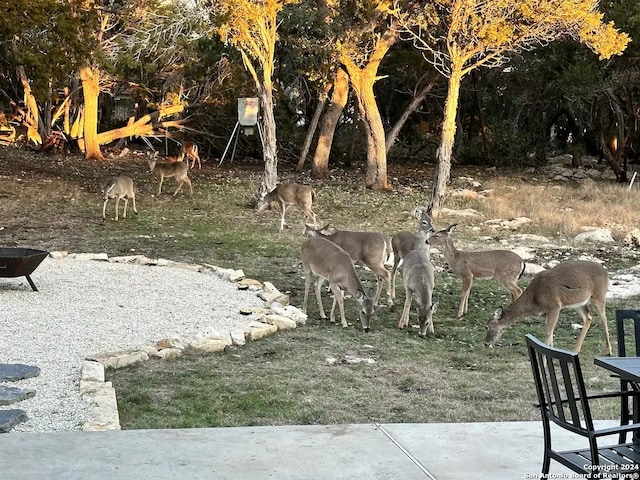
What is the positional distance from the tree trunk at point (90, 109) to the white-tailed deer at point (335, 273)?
1824 centimetres

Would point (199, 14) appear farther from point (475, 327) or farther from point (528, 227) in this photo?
point (475, 327)

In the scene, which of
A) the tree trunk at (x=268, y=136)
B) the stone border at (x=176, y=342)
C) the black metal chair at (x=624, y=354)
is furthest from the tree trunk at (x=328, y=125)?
the black metal chair at (x=624, y=354)

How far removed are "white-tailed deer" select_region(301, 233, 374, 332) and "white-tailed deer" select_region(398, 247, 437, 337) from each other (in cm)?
53

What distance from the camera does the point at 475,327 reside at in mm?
10000

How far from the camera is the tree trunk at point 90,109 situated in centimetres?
2662

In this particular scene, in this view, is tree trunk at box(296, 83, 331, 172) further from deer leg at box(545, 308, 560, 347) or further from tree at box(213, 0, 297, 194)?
deer leg at box(545, 308, 560, 347)

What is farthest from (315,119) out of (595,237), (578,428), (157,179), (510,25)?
(578,428)

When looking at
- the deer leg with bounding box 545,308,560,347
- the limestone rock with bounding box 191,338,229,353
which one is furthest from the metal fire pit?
the deer leg with bounding box 545,308,560,347

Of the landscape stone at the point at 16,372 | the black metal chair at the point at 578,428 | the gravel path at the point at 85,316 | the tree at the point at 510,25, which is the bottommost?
the gravel path at the point at 85,316

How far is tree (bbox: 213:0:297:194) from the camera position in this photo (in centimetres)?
1800

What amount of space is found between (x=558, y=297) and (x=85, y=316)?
16.4 feet

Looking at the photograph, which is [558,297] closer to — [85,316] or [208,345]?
[208,345]

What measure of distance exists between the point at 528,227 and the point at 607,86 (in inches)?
412

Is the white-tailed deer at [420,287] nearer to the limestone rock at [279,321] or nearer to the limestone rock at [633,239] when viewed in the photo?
the limestone rock at [279,321]
